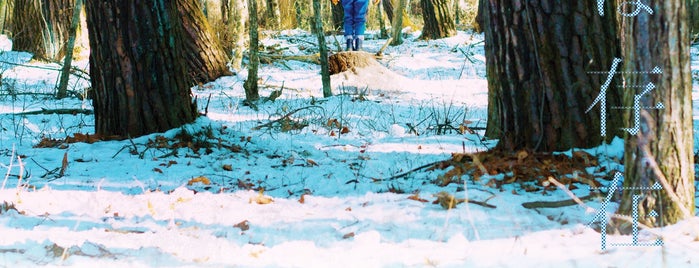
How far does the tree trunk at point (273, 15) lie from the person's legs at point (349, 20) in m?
6.85

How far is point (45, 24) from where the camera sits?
10.1 m

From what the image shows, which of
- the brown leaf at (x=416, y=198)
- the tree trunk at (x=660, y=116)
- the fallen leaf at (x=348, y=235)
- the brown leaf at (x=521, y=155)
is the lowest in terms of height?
the fallen leaf at (x=348, y=235)

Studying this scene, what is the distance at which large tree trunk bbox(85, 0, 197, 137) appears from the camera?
16.7ft

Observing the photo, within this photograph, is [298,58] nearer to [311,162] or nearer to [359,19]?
[359,19]

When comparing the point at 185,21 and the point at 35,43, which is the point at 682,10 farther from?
the point at 35,43

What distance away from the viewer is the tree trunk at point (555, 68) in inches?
163

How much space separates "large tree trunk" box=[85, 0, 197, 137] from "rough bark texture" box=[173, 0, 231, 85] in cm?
305

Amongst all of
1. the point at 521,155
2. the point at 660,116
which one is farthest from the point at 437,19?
the point at 660,116

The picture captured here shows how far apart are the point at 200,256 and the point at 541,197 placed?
1.76m

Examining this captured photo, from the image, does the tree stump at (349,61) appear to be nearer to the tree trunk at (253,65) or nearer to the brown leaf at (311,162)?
the tree trunk at (253,65)

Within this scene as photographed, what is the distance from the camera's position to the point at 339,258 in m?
2.76

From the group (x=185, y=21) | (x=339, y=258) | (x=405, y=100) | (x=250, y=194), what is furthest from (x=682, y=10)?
(x=185, y=21)

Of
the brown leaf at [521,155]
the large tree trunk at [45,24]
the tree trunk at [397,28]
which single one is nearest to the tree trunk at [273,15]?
the tree trunk at [397,28]

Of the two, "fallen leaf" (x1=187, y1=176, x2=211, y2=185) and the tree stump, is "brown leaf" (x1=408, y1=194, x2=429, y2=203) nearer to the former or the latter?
"fallen leaf" (x1=187, y1=176, x2=211, y2=185)
